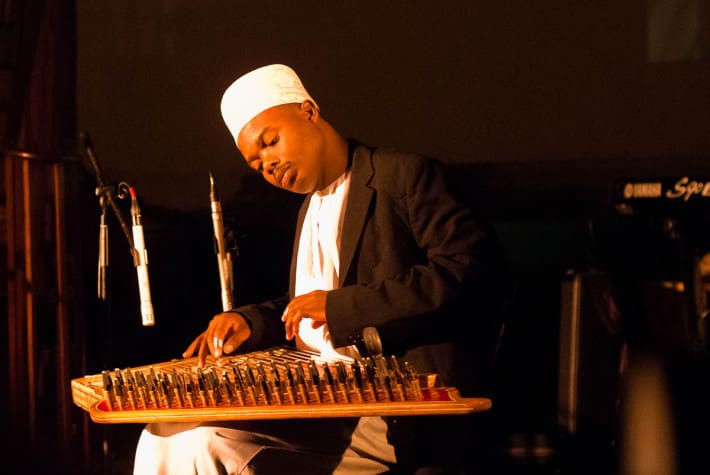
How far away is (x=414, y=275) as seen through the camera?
270cm

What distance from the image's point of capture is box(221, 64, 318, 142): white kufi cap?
294cm

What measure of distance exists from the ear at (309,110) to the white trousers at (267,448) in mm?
1009

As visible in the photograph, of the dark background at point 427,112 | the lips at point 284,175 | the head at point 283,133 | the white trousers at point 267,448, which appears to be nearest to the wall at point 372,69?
the dark background at point 427,112

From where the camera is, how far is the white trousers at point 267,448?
2.48 meters

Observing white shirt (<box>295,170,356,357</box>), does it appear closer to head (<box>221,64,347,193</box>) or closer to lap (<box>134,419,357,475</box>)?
head (<box>221,64,347,193</box>)

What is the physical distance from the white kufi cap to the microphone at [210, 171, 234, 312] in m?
0.28

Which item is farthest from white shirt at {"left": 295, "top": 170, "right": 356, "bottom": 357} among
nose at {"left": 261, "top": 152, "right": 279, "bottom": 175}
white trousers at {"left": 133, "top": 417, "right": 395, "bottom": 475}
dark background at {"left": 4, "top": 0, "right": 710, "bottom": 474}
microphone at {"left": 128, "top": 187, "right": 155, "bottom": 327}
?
dark background at {"left": 4, "top": 0, "right": 710, "bottom": 474}

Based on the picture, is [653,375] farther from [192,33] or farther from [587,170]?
[192,33]

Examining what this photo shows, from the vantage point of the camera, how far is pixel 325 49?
12.0 ft

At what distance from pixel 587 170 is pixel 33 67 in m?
2.50

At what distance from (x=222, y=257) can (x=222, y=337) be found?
414 millimetres

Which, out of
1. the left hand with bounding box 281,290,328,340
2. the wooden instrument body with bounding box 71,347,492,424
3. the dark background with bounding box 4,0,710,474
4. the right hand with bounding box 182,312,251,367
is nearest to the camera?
the wooden instrument body with bounding box 71,347,492,424

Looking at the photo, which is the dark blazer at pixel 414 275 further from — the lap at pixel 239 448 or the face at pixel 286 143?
the lap at pixel 239 448

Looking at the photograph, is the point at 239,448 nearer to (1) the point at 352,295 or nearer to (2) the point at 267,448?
(2) the point at 267,448
